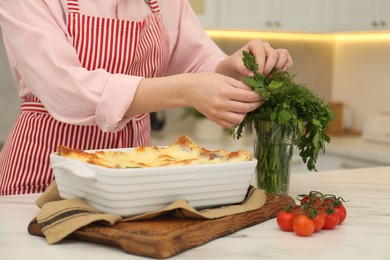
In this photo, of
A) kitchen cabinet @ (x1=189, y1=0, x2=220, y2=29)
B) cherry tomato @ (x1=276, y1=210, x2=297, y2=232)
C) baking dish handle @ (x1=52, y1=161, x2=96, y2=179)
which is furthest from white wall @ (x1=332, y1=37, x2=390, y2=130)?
baking dish handle @ (x1=52, y1=161, x2=96, y2=179)

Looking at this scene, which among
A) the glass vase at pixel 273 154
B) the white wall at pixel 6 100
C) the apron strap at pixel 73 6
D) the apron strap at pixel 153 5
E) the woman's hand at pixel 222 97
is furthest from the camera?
the white wall at pixel 6 100

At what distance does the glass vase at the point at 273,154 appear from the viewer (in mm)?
1346

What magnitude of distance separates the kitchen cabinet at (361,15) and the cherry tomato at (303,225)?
8.33ft

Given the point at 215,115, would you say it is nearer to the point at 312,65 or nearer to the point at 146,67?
the point at 146,67

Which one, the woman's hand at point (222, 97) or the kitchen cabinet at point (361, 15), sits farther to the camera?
the kitchen cabinet at point (361, 15)

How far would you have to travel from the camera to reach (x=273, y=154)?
4.44 feet

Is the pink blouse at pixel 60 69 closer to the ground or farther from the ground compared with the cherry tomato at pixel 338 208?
farther from the ground

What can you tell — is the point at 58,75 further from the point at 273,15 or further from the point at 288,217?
the point at 273,15

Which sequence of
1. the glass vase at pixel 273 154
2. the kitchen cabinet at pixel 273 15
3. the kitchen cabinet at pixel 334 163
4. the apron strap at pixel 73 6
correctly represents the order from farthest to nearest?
1. the kitchen cabinet at pixel 273 15
2. the kitchen cabinet at pixel 334 163
3. the apron strap at pixel 73 6
4. the glass vase at pixel 273 154

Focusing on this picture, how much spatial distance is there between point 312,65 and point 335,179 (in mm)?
2479

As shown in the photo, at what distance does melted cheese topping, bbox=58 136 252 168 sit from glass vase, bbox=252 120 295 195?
0.53 ft

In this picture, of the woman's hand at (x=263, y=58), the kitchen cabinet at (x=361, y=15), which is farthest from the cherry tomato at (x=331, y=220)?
the kitchen cabinet at (x=361, y=15)

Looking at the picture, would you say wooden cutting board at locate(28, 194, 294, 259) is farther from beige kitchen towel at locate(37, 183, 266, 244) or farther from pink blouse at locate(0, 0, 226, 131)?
pink blouse at locate(0, 0, 226, 131)

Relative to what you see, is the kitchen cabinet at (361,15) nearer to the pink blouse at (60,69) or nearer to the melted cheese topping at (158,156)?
the pink blouse at (60,69)
